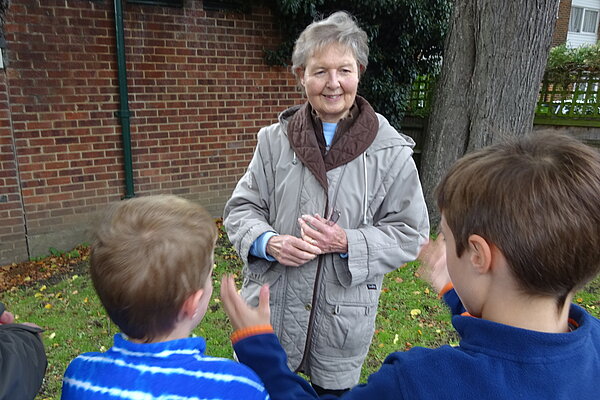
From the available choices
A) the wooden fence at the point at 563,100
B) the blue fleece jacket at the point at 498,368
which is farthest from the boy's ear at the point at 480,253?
the wooden fence at the point at 563,100

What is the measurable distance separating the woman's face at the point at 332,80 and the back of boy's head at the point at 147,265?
44.2 inches

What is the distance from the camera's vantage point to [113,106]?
18.0ft

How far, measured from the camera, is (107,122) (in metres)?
5.47

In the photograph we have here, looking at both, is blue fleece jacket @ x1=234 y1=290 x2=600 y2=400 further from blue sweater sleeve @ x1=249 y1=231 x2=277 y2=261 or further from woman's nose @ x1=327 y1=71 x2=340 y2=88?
woman's nose @ x1=327 y1=71 x2=340 y2=88

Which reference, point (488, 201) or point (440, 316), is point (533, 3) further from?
point (488, 201)

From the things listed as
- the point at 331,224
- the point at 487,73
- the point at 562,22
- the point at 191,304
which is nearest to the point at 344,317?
the point at 331,224

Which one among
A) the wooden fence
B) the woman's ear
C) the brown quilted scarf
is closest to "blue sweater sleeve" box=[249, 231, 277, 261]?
the brown quilted scarf

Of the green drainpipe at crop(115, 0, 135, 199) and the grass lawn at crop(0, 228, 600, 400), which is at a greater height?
the green drainpipe at crop(115, 0, 135, 199)

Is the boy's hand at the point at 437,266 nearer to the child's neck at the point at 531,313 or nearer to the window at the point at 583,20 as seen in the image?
the child's neck at the point at 531,313

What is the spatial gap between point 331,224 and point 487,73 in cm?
425

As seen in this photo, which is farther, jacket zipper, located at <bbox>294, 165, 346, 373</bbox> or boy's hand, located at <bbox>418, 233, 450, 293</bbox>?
jacket zipper, located at <bbox>294, 165, 346, 373</bbox>

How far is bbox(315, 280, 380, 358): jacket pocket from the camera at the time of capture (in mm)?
1992

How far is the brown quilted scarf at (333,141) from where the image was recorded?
2.02 m

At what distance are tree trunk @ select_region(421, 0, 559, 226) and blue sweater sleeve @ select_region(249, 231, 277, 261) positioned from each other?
3.89 metres
